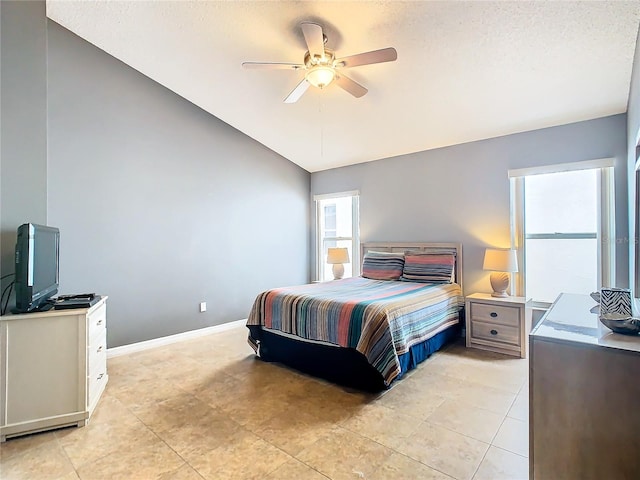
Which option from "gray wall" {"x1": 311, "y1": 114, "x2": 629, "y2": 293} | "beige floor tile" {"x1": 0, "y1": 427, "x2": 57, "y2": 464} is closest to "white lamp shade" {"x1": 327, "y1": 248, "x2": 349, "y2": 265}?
"gray wall" {"x1": 311, "y1": 114, "x2": 629, "y2": 293}

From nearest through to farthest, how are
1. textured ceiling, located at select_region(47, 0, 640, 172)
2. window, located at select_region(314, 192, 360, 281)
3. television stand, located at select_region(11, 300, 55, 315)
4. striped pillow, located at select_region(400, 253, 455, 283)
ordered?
television stand, located at select_region(11, 300, 55, 315)
textured ceiling, located at select_region(47, 0, 640, 172)
striped pillow, located at select_region(400, 253, 455, 283)
window, located at select_region(314, 192, 360, 281)

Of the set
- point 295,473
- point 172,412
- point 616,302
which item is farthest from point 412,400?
point 172,412

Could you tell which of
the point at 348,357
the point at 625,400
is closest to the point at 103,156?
the point at 348,357

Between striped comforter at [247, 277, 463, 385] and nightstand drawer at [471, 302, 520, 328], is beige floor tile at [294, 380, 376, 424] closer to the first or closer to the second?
striped comforter at [247, 277, 463, 385]

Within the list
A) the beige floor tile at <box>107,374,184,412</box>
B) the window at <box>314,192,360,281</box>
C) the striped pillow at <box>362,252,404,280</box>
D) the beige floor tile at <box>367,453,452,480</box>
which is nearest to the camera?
the beige floor tile at <box>367,453,452,480</box>

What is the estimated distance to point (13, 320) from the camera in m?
2.06

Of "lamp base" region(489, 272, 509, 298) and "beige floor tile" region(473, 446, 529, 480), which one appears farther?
"lamp base" region(489, 272, 509, 298)

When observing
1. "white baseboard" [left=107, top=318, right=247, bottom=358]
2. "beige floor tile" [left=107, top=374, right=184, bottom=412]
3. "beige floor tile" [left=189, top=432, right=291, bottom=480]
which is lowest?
"beige floor tile" [left=107, top=374, right=184, bottom=412]

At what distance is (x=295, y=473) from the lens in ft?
5.53

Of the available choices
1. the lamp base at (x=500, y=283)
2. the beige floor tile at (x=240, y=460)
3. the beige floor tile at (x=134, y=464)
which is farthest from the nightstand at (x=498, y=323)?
the beige floor tile at (x=134, y=464)

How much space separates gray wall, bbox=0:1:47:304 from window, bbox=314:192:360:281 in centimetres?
389

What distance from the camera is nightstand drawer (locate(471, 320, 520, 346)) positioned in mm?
3351

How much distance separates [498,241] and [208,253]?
3635 millimetres

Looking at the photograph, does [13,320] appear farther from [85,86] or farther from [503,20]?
[503,20]
